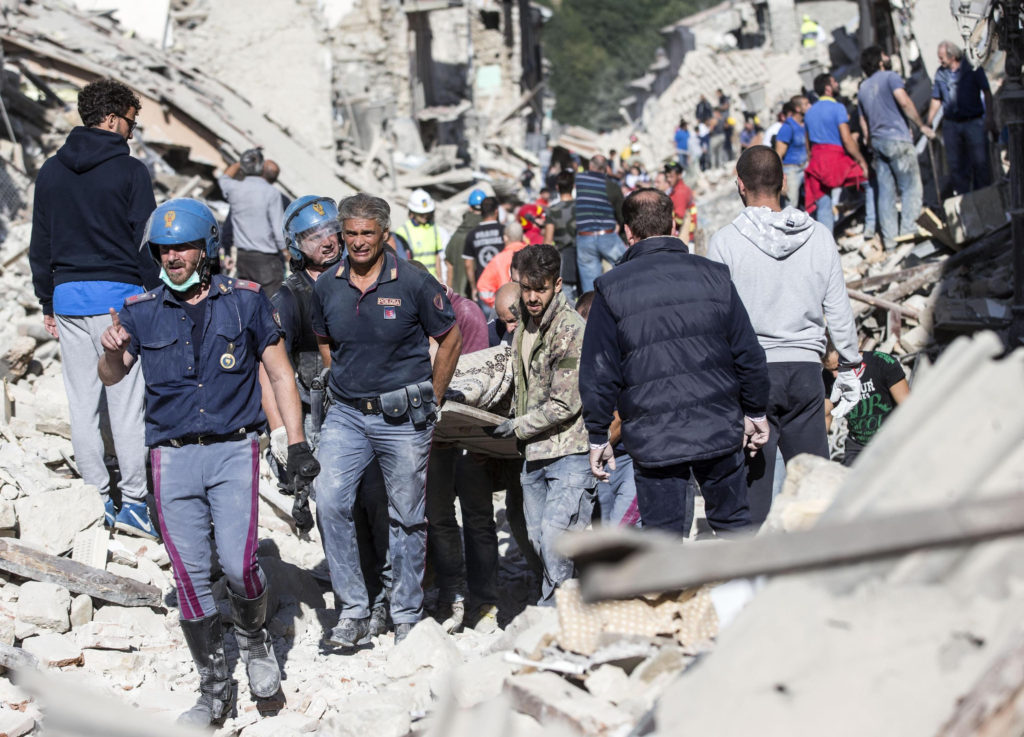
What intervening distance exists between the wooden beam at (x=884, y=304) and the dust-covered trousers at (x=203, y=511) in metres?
6.04

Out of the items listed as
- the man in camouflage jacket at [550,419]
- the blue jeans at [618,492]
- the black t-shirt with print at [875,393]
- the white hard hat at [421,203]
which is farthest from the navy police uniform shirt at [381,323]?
the white hard hat at [421,203]

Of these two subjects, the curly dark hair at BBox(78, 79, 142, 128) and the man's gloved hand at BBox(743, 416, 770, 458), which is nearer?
the man's gloved hand at BBox(743, 416, 770, 458)

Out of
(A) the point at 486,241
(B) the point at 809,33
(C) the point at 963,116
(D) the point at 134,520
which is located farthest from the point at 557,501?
Result: (B) the point at 809,33

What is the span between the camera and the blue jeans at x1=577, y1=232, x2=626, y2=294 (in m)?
9.88

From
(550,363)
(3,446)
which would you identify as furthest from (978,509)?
(3,446)

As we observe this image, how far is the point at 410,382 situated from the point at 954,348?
2.98 meters

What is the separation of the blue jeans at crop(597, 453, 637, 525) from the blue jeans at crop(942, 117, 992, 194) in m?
6.68

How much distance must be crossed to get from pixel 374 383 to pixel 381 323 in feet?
0.95

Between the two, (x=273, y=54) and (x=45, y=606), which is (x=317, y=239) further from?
(x=273, y=54)

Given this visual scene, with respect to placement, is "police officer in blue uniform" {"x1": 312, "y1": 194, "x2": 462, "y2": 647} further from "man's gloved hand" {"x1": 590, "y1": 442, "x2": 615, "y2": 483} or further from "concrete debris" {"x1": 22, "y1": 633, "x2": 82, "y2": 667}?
"concrete debris" {"x1": 22, "y1": 633, "x2": 82, "y2": 667}

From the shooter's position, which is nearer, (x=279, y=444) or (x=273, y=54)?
(x=279, y=444)

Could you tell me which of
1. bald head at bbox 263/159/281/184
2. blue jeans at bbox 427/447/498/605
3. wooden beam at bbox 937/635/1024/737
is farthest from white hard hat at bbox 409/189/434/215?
wooden beam at bbox 937/635/1024/737

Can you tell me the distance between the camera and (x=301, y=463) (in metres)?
4.89

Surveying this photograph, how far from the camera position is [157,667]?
525 cm
